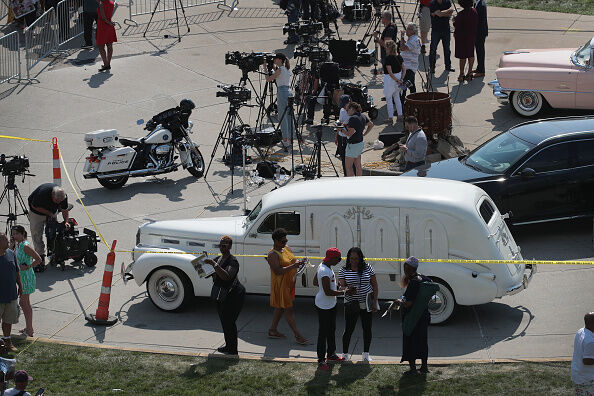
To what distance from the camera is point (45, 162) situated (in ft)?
59.8

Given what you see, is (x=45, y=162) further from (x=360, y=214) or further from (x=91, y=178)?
(x=360, y=214)

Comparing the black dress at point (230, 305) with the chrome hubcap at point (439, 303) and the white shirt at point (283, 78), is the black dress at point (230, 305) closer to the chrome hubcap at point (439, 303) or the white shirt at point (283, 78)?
the chrome hubcap at point (439, 303)

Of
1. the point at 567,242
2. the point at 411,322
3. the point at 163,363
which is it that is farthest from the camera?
the point at 567,242

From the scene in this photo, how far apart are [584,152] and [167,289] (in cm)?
625

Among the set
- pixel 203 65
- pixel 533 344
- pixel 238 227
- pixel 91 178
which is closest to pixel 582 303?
pixel 533 344

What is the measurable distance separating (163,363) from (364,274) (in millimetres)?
2431

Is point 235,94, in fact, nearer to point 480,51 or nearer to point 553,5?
point 480,51

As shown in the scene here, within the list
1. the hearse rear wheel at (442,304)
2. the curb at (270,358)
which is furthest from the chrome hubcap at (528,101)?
the curb at (270,358)

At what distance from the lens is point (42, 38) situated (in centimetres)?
2364

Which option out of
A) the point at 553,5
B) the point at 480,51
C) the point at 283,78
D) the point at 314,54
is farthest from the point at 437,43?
the point at 553,5

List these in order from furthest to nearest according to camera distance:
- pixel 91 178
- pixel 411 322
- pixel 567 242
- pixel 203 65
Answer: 1. pixel 203 65
2. pixel 91 178
3. pixel 567 242
4. pixel 411 322

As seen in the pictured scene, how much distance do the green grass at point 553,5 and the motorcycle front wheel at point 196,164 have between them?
1392 cm

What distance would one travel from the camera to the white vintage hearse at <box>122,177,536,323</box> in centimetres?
1152

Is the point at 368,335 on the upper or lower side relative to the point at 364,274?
lower
